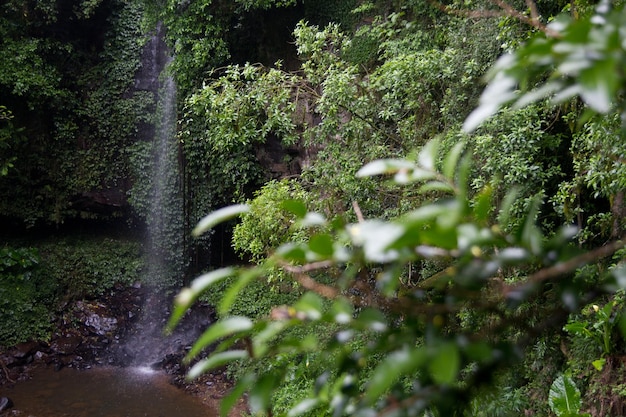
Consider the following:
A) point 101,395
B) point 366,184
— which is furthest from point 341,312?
point 101,395

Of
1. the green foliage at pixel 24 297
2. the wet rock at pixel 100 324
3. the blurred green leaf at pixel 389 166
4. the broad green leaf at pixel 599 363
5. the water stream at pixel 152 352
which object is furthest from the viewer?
the wet rock at pixel 100 324

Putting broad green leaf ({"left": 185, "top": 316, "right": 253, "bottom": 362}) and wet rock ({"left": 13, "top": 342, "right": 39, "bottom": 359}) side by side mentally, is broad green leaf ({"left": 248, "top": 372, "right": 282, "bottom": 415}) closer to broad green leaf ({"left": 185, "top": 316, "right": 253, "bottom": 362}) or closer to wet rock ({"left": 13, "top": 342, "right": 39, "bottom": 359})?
broad green leaf ({"left": 185, "top": 316, "right": 253, "bottom": 362})

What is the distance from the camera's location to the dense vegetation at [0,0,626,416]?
1.55 ft

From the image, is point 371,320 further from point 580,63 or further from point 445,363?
point 580,63

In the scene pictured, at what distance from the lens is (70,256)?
26.3 ft

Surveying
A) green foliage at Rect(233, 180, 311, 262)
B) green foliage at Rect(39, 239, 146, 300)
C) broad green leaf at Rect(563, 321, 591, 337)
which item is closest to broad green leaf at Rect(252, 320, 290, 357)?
broad green leaf at Rect(563, 321, 591, 337)

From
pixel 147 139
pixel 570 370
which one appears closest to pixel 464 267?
pixel 570 370

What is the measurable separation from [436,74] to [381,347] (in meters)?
3.68

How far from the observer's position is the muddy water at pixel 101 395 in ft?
17.9

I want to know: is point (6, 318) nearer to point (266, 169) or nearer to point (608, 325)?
point (266, 169)

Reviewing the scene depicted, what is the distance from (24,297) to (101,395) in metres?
2.27

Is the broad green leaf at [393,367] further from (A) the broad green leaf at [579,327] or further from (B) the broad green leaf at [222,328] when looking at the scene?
(A) the broad green leaf at [579,327]

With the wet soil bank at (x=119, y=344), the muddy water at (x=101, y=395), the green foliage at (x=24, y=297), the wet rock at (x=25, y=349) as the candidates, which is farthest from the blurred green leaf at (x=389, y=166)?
the green foliage at (x=24, y=297)

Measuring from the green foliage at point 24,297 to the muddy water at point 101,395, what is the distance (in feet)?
2.39
